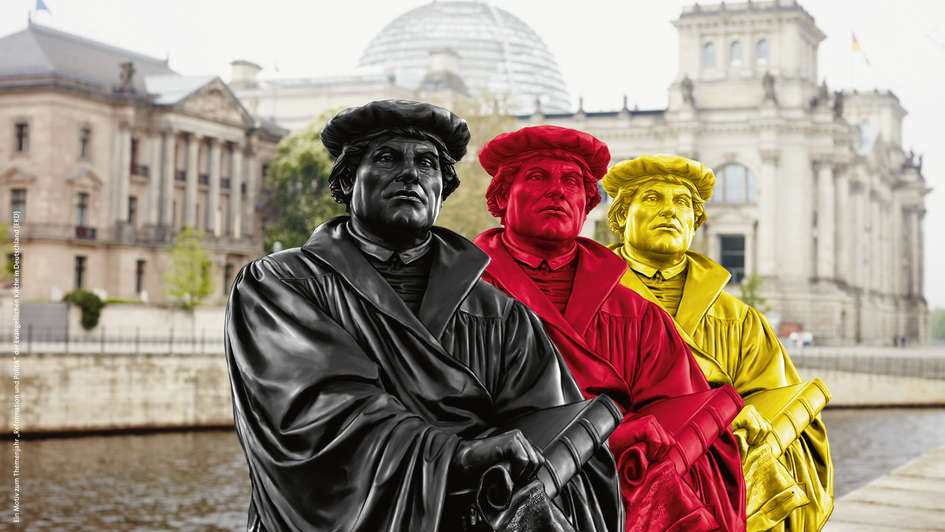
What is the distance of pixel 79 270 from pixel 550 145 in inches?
2057

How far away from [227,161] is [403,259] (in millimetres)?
60142

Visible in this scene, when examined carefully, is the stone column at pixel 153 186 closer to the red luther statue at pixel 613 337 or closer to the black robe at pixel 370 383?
the red luther statue at pixel 613 337

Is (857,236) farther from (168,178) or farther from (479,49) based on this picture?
(168,178)

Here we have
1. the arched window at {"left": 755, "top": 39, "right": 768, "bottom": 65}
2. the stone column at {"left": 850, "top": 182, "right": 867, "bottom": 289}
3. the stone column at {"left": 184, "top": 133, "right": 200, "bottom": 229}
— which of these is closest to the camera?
the stone column at {"left": 184, "top": 133, "right": 200, "bottom": 229}

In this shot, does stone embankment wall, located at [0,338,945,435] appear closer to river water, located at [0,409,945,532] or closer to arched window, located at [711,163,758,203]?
river water, located at [0,409,945,532]

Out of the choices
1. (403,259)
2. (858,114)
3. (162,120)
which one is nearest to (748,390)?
(403,259)

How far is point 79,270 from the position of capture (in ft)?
173

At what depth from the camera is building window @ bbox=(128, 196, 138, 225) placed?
56688mm

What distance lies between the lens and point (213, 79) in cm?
5794

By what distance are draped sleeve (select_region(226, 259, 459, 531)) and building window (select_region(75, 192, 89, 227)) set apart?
178ft

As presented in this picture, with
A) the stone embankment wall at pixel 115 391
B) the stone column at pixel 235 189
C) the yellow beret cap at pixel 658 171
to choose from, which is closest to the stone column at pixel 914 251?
the stone column at pixel 235 189

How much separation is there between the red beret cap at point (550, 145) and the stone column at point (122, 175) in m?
53.9

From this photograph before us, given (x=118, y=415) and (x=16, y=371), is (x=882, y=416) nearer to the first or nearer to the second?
(x=118, y=415)

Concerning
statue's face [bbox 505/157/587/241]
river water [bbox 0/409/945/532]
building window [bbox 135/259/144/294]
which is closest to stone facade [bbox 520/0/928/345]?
building window [bbox 135/259/144/294]
